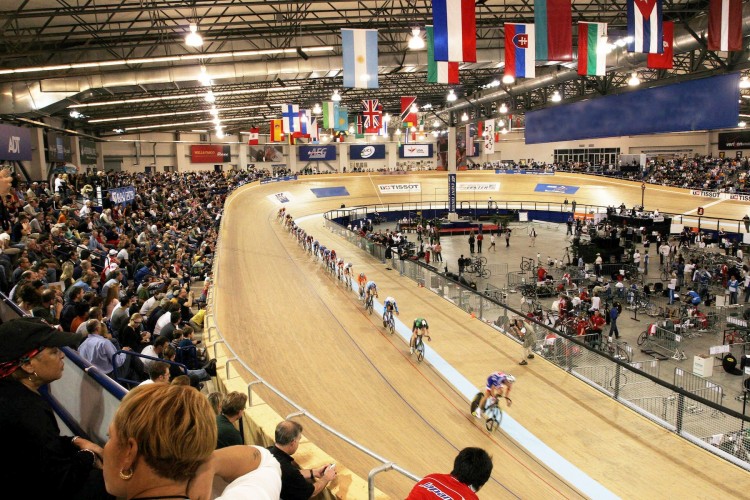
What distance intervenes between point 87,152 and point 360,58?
101 feet

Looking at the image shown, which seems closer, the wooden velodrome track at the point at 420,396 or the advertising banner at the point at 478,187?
the wooden velodrome track at the point at 420,396

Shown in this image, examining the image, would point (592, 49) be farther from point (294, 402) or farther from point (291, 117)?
point (291, 117)

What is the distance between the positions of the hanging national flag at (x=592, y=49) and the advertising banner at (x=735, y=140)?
1563 inches

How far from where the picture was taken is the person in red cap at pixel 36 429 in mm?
1665

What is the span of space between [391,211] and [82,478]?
39.9 m

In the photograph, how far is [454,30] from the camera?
41.8ft

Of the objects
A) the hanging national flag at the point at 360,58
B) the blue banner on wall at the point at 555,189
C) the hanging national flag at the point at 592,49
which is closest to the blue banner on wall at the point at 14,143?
the hanging national flag at the point at 360,58

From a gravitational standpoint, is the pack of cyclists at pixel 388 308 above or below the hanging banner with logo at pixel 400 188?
below

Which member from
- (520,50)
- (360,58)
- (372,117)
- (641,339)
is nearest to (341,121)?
(372,117)

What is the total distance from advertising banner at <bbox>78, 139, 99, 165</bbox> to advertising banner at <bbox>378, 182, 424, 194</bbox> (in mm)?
22346

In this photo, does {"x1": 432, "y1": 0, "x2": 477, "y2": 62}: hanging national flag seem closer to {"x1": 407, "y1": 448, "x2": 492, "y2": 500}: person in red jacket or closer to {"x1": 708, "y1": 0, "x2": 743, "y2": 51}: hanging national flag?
{"x1": 708, "y1": 0, "x2": 743, "y2": 51}: hanging national flag

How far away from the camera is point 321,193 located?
43.0 m

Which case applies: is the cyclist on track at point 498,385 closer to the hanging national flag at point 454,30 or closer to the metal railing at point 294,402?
the metal railing at point 294,402

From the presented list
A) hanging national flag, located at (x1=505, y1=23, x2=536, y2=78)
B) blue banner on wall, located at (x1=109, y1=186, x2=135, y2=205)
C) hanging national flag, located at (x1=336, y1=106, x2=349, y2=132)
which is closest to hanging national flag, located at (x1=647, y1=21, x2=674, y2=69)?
hanging national flag, located at (x1=505, y1=23, x2=536, y2=78)
